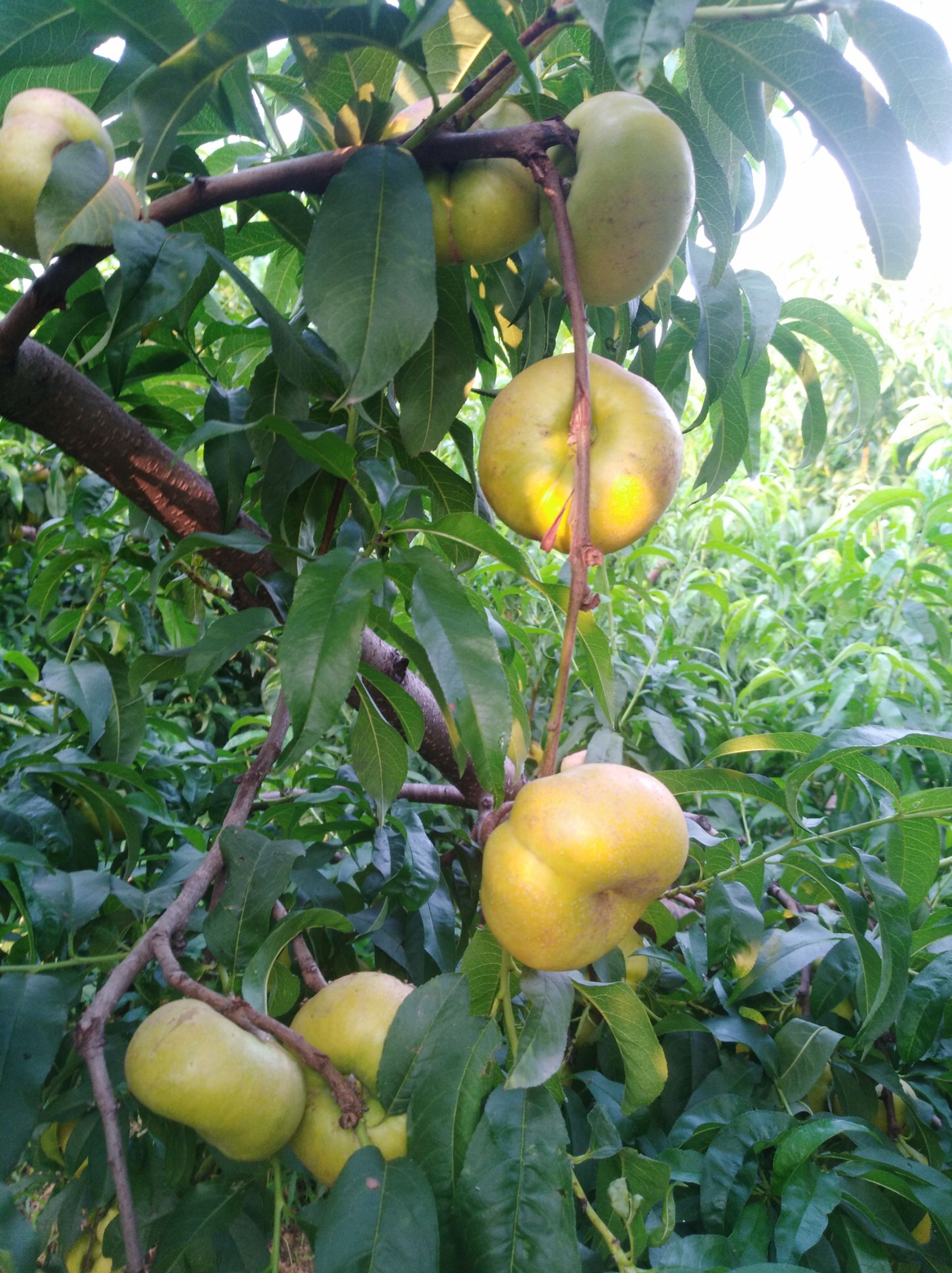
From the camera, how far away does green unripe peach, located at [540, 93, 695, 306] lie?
0.42m

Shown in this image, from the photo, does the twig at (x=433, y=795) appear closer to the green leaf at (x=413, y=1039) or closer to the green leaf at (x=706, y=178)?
the green leaf at (x=413, y=1039)

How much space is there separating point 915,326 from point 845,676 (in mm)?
2254

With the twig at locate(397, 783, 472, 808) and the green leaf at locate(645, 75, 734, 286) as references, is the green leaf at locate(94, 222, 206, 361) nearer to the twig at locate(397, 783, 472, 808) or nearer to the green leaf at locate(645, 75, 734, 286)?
the green leaf at locate(645, 75, 734, 286)

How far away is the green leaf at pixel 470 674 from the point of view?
39cm

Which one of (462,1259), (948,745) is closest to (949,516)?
(948,745)

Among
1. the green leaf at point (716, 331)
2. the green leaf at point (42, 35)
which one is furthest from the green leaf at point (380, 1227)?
the green leaf at point (42, 35)

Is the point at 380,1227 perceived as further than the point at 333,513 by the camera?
No

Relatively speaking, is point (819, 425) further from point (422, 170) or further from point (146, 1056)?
point (146, 1056)

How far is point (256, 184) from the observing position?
478 millimetres

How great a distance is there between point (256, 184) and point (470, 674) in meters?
0.32

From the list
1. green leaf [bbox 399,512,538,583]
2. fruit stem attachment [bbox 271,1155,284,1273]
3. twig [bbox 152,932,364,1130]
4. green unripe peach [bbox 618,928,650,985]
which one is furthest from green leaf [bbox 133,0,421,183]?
green unripe peach [bbox 618,928,650,985]

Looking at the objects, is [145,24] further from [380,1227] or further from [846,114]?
[380,1227]

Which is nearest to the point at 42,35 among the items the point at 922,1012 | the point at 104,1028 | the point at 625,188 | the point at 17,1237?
the point at 625,188

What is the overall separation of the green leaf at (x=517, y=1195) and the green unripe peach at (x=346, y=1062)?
0.06 m
